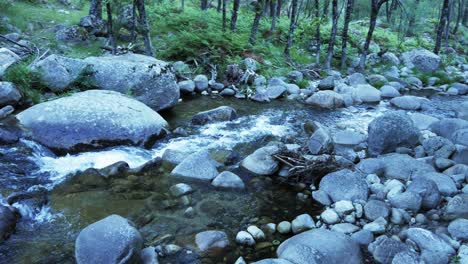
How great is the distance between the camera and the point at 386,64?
66.1 ft

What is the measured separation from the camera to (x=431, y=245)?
16.0 ft

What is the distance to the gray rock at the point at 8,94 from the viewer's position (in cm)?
909

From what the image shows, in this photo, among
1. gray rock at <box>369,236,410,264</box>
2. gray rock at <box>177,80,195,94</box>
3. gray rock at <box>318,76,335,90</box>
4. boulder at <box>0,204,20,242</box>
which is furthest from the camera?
gray rock at <box>318,76,335,90</box>

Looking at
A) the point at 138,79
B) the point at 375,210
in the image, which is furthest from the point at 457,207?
the point at 138,79

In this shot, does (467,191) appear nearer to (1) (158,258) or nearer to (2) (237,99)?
(1) (158,258)

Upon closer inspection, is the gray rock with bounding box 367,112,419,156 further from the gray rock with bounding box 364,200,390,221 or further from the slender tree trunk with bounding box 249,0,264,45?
the slender tree trunk with bounding box 249,0,264,45

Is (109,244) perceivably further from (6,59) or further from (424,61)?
(424,61)

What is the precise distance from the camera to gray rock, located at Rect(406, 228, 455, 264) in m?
4.69

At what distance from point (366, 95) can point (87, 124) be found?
9.74m

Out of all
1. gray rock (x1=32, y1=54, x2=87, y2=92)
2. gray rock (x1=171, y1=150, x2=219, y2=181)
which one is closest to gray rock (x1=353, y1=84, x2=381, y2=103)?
gray rock (x1=171, y1=150, x2=219, y2=181)

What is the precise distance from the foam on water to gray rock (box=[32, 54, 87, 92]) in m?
3.25

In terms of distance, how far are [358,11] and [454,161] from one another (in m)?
40.0

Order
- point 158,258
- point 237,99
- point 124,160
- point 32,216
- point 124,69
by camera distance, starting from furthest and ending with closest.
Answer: point 237,99 < point 124,69 < point 124,160 < point 32,216 < point 158,258

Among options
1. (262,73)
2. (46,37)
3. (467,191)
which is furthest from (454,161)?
(46,37)
